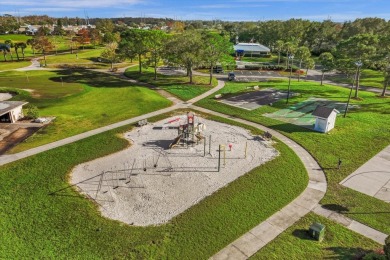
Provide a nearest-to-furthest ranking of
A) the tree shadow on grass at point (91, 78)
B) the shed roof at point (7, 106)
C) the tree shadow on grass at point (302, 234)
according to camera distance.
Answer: the tree shadow on grass at point (302, 234) → the shed roof at point (7, 106) → the tree shadow on grass at point (91, 78)

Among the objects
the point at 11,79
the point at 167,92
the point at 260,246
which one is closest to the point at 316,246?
the point at 260,246

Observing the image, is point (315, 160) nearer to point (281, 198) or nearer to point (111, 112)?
point (281, 198)

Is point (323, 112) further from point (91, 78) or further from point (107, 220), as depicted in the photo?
point (91, 78)

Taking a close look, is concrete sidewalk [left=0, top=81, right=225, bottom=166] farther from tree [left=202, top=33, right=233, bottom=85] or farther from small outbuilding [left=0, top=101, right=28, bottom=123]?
tree [left=202, top=33, right=233, bottom=85]

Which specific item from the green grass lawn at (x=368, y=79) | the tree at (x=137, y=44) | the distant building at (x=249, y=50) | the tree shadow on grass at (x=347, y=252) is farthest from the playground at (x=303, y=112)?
the distant building at (x=249, y=50)

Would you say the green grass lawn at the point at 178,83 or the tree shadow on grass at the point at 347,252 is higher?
the green grass lawn at the point at 178,83

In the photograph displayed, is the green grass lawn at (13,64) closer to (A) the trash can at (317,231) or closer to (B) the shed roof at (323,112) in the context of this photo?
(B) the shed roof at (323,112)

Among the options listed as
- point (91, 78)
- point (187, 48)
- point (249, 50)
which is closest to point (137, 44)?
point (91, 78)
